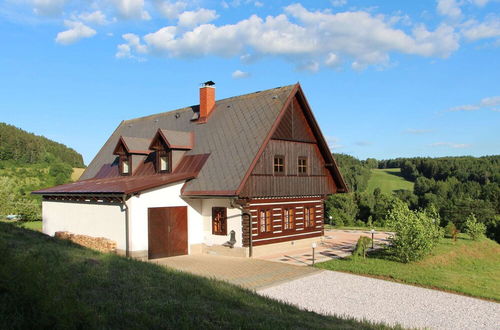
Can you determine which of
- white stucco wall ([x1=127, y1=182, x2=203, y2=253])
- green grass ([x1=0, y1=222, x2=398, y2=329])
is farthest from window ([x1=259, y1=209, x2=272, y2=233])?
green grass ([x1=0, y1=222, x2=398, y2=329])

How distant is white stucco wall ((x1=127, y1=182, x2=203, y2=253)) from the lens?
16.8 metres

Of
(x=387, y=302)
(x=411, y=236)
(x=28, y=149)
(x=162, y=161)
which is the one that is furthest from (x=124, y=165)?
(x=28, y=149)

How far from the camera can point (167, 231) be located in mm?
17750

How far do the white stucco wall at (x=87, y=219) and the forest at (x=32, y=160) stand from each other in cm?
2882

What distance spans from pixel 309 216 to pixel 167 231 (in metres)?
7.42

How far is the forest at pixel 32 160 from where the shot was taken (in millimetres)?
57519

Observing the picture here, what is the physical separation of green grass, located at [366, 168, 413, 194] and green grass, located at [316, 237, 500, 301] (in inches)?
2343

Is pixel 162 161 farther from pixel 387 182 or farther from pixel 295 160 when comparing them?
pixel 387 182

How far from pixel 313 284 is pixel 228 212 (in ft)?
20.0

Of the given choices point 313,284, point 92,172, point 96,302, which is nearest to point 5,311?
point 96,302

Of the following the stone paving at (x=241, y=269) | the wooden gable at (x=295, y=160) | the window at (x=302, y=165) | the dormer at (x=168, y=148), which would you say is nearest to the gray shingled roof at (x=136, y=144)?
the dormer at (x=168, y=148)

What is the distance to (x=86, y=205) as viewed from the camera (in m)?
19.7

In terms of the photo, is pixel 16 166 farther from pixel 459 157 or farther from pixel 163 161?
pixel 459 157

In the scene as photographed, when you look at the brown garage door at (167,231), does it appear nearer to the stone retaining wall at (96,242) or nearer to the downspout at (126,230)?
the downspout at (126,230)
